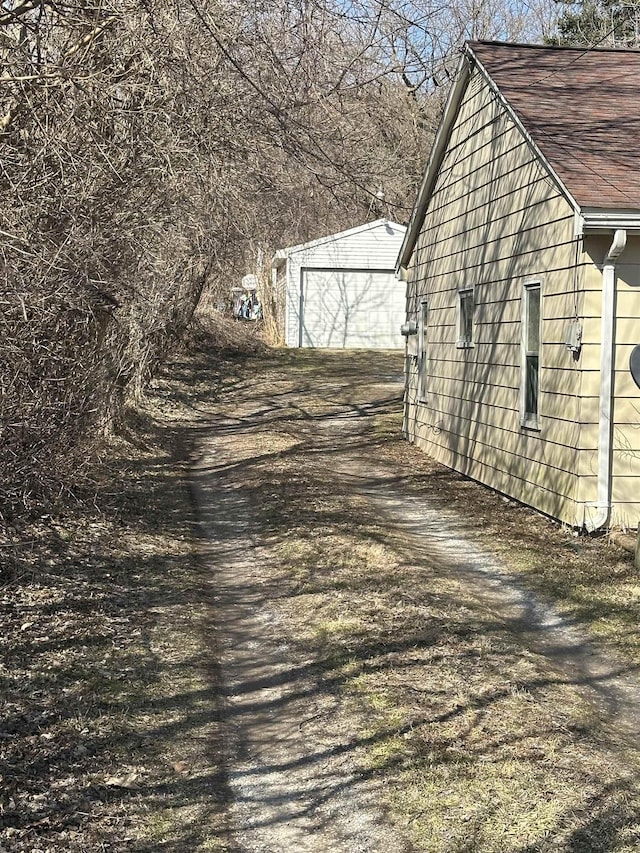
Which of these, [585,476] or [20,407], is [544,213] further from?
[20,407]

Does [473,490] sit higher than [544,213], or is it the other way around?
[544,213]

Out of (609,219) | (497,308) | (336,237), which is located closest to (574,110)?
(497,308)

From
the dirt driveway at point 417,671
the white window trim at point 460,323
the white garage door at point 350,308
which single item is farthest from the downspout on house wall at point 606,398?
the white garage door at point 350,308

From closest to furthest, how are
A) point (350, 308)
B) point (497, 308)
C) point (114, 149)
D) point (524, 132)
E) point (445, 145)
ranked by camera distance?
point (114, 149) < point (524, 132) < point (497, 308) < point (445, 145) < point (350, 308)

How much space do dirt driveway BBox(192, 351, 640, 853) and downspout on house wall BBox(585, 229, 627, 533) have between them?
1.25 feet

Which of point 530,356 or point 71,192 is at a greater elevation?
point 71,192

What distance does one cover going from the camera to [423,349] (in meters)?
15.3

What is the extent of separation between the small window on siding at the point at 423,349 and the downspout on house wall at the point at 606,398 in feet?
20.3

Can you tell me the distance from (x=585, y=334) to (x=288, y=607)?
398cm

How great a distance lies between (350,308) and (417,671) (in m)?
25.8

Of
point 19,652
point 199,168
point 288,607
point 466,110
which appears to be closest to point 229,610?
point 288,607

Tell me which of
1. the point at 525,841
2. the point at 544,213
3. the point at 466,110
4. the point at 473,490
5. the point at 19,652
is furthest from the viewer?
the point at 466,110

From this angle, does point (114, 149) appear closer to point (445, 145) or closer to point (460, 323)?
point (460, 323)

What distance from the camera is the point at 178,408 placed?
18438 mm
